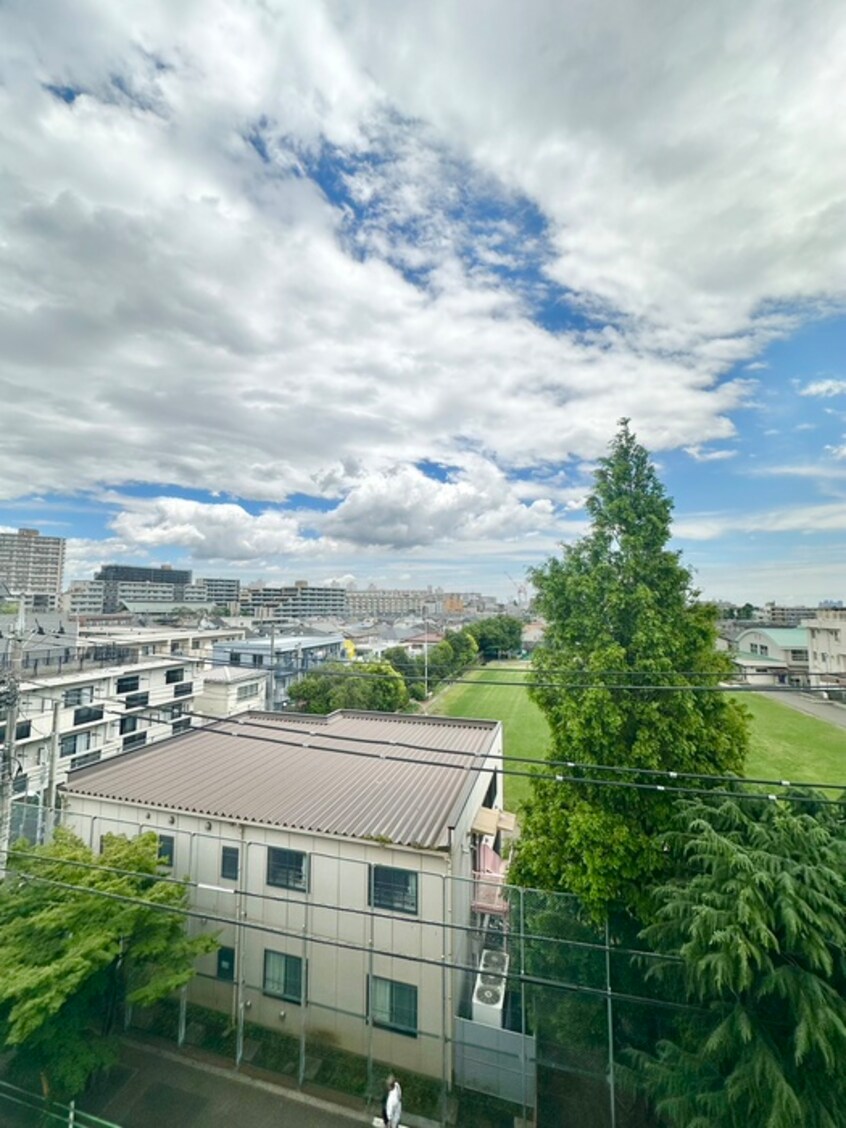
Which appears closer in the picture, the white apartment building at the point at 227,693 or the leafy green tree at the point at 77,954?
the leafy green tree at the point at 77,954

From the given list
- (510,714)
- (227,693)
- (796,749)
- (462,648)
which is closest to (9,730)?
(227,693)

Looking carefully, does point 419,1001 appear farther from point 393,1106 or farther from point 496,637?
point 496,637

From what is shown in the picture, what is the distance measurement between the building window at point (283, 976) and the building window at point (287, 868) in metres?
1.37

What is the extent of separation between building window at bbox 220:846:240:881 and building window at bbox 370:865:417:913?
3.16 metres

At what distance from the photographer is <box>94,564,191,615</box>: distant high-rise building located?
126 m

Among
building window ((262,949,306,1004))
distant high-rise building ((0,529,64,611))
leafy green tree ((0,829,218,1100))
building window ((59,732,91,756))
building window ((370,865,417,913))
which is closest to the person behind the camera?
leafy green tree ((0,829,218,1100))

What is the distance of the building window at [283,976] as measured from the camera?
34.8 feet

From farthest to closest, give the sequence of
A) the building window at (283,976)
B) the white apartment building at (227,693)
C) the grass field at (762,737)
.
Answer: the white apartment building at (227,693), the grass field at (762,737), the building window at (283,976)

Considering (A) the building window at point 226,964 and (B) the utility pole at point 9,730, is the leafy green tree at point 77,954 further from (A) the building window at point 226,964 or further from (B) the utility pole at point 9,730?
(A) the building window at point 226,964

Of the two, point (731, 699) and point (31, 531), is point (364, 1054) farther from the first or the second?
point (31, 531)

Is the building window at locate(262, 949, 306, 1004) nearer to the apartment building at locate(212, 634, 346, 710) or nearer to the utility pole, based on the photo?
the utility pole

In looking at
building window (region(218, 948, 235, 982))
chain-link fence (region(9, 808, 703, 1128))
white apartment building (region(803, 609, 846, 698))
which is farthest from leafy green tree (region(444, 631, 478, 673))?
chain-link fence (region(9, 808, 703, 1128))

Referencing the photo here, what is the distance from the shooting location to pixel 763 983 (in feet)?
20.5

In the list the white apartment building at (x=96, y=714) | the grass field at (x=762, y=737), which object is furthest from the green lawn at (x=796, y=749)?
the white apartment building at (x=96, y=714)
